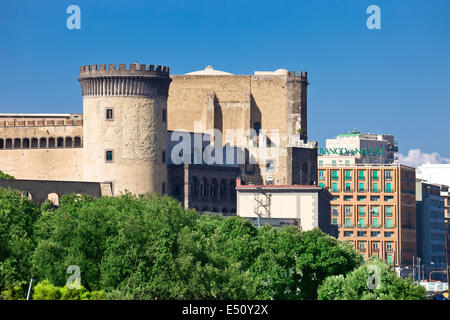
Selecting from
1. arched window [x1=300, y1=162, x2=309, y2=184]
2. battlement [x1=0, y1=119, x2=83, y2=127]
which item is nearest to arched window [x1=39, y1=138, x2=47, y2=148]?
battlement [x1=0, y1=119, x2=83, y2=127]

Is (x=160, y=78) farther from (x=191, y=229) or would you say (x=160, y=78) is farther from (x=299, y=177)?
(x=191, y=229)

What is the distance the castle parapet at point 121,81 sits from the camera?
141375mm

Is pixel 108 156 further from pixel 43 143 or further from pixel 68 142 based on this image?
pixel 43 143

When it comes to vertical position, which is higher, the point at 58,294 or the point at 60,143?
the point at 60,143

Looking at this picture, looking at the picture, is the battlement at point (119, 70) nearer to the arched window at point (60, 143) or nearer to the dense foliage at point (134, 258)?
the arched window at point (60, 143)

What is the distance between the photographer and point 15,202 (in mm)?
98188

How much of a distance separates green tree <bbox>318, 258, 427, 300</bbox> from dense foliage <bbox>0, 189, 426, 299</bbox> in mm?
887

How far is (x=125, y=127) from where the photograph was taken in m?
140

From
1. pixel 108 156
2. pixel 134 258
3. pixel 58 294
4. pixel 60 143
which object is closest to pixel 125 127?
pixel 108 156

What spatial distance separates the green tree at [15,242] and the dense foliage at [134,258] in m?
0.08

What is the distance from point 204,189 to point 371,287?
2545 inches
